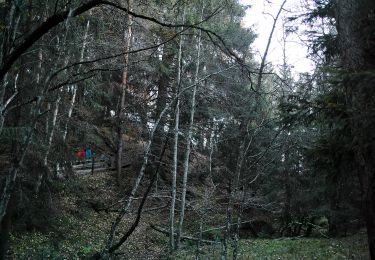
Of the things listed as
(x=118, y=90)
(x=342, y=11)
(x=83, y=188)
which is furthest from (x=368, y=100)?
(x=118, y=90)

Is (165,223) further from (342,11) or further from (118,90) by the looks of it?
(342,11)

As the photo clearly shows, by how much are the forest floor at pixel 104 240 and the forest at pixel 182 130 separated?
7cm

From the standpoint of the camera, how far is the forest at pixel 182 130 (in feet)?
16.5

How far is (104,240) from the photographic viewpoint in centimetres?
1456

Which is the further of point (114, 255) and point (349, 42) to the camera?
point (114, 255)

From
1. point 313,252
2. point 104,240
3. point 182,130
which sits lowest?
point 104,240

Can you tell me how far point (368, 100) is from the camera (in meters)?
4.97

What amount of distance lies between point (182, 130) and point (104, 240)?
19.0ft

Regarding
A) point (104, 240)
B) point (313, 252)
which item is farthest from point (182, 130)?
point (313, 252)

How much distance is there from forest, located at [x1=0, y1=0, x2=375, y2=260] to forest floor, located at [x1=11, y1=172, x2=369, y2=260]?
0.07 m

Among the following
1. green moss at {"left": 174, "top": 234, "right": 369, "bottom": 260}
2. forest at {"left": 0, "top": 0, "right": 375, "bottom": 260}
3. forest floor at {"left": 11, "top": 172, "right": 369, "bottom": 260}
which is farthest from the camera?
forest floor at {"left": 11, "top": 172, "right": 369, "bottom": 260}

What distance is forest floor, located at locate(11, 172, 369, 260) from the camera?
10414 mm

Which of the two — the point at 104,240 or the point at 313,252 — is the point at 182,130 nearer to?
the point at 104,240

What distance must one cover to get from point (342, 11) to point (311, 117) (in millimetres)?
2339
